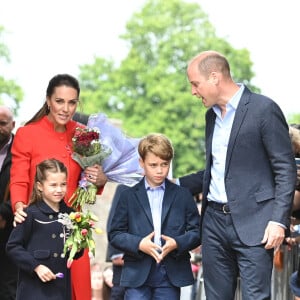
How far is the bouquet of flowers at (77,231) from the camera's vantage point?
7055 mm

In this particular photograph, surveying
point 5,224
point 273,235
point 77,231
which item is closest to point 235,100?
point 273,235

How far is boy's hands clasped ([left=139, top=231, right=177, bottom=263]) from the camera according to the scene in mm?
7164

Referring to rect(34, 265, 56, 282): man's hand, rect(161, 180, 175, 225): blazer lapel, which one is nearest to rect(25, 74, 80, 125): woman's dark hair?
rect(161, 180, 175, 225): blazer lapel

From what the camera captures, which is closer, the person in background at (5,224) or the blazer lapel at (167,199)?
the blazer lapel at (167,199)

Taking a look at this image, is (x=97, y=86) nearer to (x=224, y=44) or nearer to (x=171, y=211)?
(x=224, y=44)

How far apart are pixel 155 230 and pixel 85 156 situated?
75 cm

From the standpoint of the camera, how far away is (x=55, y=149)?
7.54 metres

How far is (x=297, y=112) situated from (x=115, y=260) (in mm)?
64149

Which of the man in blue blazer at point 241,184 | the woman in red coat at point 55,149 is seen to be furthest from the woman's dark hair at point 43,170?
the man in blue blazer at point 241,184

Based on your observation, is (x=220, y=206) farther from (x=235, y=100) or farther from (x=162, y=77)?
(x=162, y=77)

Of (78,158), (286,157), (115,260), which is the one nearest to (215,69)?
(286,157)

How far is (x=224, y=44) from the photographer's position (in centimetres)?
6059

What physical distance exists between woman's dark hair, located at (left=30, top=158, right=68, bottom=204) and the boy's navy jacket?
1.85 feet

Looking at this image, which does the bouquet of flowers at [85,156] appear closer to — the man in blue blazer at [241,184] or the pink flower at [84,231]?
the pink flower at [84,231]
